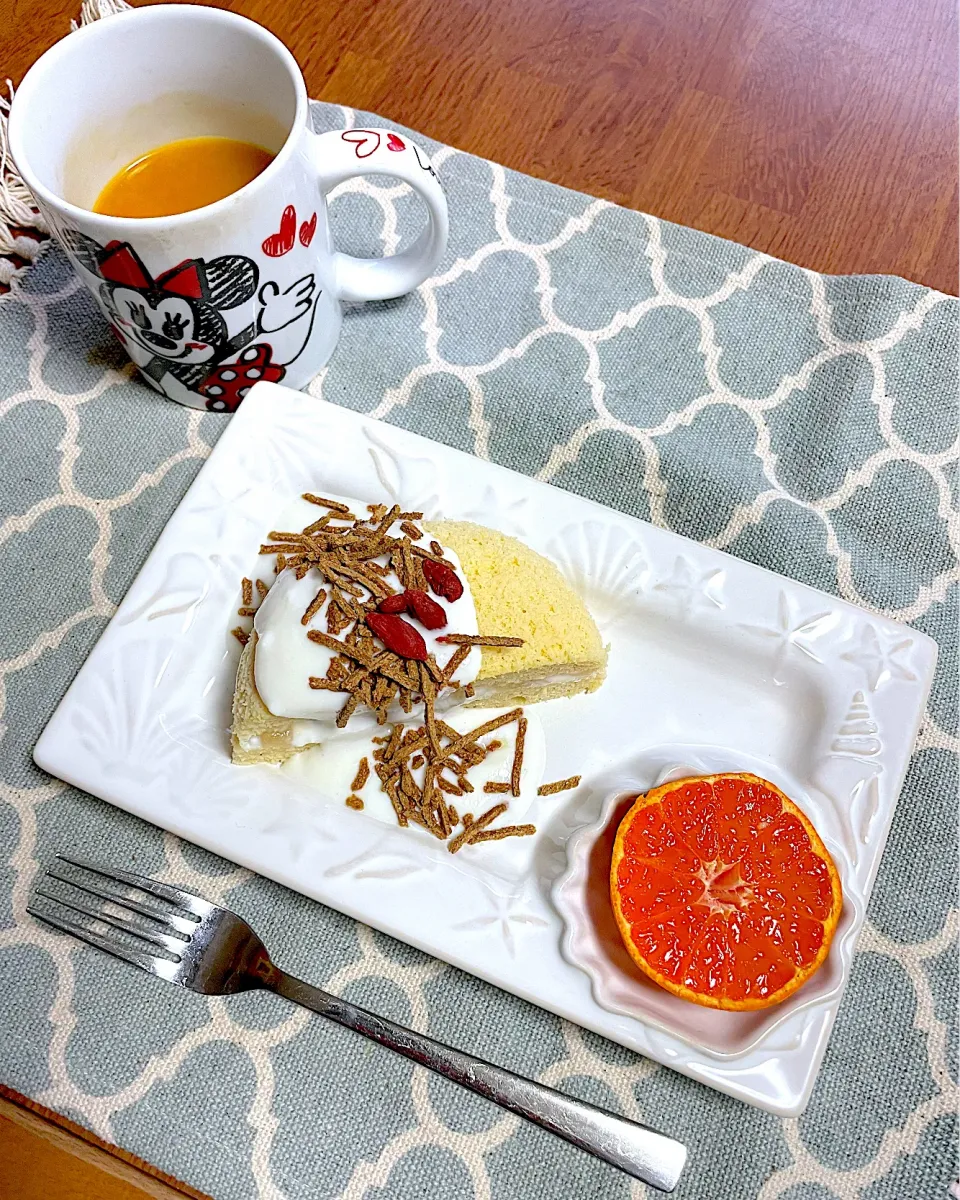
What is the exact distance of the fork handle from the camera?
837 mm

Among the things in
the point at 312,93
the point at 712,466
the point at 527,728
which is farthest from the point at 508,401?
the point at 312,93

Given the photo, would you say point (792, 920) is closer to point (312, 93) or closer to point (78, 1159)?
point (78, 1159)

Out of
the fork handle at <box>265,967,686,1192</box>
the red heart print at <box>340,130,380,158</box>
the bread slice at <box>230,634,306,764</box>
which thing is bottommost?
the fork handle at <box>265,967,686,1192</box>

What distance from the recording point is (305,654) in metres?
0.90

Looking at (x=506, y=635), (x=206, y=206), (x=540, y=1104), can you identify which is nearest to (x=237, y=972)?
(x=540, y=1104)

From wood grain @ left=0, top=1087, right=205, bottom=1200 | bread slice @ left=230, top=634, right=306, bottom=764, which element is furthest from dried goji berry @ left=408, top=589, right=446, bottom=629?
wood grain @ left=0, top=1087, right=205, bottom=1200

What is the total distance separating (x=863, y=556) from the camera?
3.59ft

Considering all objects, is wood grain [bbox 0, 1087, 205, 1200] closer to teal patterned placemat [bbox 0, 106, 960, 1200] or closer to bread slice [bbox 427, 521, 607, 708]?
teal patterned placemat [bbox 0, 106, 960, 1200]

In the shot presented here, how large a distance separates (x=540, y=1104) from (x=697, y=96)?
120cm

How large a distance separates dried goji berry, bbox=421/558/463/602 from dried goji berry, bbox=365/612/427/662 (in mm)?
45

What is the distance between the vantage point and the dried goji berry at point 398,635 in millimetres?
888

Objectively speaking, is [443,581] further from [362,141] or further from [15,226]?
[15,226]

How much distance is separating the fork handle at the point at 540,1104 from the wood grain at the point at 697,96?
990mm

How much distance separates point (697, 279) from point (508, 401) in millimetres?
286
